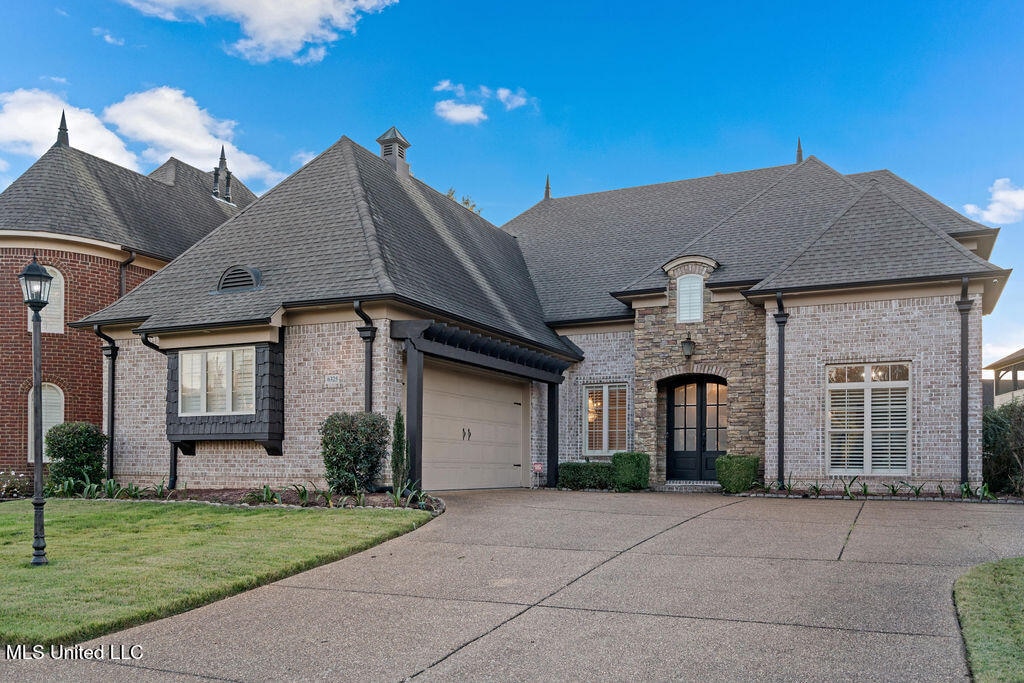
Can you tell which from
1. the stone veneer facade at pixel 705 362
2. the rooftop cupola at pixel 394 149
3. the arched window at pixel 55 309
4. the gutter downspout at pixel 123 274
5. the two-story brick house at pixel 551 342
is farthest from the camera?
the rooftop cupola at pixel 394 149

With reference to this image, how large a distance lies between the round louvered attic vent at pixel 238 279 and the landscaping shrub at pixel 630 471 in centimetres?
790

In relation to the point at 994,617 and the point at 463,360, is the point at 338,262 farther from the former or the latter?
the point at 994,617

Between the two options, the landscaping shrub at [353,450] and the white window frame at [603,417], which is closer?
the landscaping shrub at [353,450]

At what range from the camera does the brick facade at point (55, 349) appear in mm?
17875

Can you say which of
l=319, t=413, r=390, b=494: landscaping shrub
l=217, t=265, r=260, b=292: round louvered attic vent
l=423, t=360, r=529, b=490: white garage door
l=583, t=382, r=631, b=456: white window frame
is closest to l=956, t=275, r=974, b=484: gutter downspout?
l=583, t=382, r=631, b=456: white window frame

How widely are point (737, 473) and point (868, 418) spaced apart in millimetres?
2532

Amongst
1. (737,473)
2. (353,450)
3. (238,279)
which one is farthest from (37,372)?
(737,473)

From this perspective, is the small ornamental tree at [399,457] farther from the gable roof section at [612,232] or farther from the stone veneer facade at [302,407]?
the gable roof section at [612,232]

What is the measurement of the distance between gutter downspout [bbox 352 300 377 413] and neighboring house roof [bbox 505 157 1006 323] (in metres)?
6.46

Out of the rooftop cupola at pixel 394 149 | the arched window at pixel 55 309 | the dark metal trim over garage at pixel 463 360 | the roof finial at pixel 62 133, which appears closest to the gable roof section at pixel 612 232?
the dark metal trim over garage at pixel 463 360

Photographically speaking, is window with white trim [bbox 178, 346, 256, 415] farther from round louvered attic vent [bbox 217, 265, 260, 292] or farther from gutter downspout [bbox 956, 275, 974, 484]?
gutter downspout [bbox 956, 275, 974, 484]

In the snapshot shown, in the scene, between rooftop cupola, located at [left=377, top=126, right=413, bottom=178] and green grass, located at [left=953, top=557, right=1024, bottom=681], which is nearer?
green grass, located at [left=953, top=557, right=1024, bottom=681]

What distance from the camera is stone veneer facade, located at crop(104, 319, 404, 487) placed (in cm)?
1409

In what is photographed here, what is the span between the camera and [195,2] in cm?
1767
